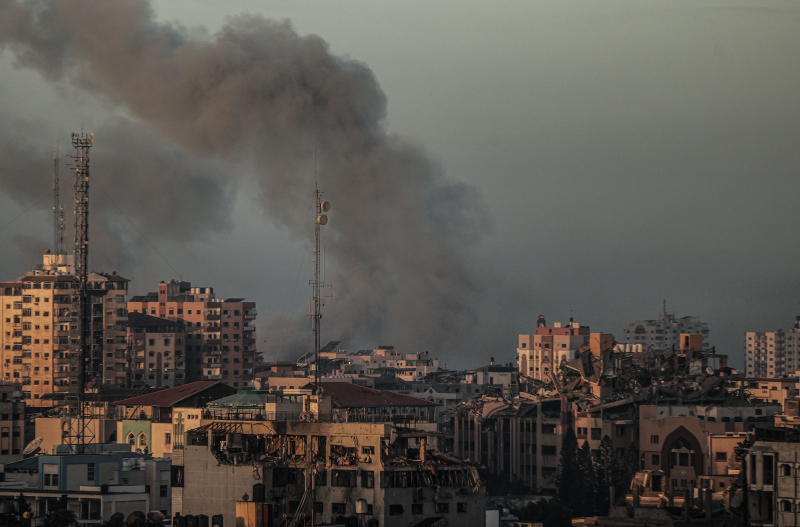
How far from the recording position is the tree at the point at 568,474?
84.2 meters

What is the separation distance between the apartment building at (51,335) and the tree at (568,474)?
149ft

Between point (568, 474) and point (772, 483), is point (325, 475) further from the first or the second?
point (568, 474)

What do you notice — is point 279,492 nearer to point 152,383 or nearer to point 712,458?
point 712,458

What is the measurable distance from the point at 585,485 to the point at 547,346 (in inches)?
3340

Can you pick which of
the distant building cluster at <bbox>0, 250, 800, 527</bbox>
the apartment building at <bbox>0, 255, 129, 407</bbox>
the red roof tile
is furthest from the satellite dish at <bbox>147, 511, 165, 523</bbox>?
the apartment building at <bbox>0, 255, 129, 407</bbox>

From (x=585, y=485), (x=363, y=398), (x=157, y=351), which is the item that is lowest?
(x=585, y=485)

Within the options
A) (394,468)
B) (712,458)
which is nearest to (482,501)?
(394,468)

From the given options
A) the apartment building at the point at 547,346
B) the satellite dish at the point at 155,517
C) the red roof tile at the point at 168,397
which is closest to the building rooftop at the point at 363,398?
the red roof tile at the point at 168,397

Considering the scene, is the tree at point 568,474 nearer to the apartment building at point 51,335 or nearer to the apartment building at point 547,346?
the apartment building at point 51,335

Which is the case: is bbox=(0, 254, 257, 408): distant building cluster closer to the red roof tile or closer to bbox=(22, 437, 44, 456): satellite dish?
the red roof tile

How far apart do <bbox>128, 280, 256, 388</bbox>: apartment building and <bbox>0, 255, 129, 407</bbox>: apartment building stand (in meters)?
12.7

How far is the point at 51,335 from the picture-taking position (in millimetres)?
123812

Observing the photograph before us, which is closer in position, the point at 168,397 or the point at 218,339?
the point at 168,397

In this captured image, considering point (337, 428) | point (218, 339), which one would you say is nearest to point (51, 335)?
point (218, 339)
